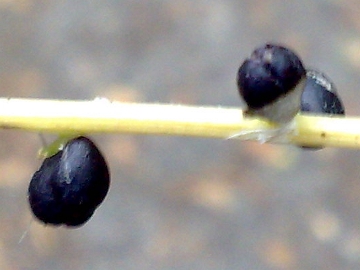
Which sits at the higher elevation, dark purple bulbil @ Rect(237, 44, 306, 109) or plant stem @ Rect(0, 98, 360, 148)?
dark purple bulbil @ Rect(237, 44, 306, 109)

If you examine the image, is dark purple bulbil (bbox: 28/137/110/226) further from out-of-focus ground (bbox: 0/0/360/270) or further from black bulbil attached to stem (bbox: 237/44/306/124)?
out-of-focus ground (bbox: 0/0/360/270)

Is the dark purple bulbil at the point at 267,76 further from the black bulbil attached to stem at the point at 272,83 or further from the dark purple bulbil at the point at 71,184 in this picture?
the dark purple bulbil at the point at 71,184

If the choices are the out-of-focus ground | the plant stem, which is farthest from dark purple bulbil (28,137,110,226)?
the out-of-focus ground

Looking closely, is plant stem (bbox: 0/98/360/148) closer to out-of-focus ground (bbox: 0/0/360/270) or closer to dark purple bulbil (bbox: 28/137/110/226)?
dark purple bulbil (bbox: 28/137/110/226)

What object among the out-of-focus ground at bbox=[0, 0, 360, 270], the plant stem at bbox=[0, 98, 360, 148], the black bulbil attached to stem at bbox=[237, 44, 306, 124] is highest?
the black bulbil attached to stem at bbox=[237, 44, 306, 124]

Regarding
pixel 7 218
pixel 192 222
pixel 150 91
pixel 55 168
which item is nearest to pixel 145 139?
pixel 150 91

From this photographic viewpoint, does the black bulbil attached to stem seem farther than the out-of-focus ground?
No
